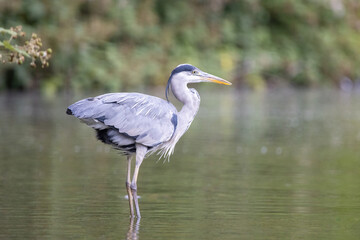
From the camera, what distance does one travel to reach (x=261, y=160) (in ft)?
41.7

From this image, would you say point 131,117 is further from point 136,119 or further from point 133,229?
point 133,229

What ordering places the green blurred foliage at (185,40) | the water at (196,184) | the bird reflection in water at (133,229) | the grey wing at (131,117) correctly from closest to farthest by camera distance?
the bird reflection in water at (133,229)
the water at (196,184)
the grey wing at (131,117)
the green blurred foliage at (185,40)

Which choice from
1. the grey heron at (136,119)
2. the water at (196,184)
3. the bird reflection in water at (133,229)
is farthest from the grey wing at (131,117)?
the bird reflection in water at (133,229)

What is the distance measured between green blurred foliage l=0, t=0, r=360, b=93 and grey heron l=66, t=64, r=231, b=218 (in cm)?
2212

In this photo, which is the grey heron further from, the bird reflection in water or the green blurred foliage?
the green blurred foliage

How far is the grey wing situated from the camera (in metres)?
7.95

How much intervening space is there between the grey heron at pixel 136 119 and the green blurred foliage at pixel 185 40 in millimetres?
22116

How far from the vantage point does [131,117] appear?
8078mm

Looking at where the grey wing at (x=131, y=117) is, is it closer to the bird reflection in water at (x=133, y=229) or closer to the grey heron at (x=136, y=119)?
the grey heron at (x=136, y=119)

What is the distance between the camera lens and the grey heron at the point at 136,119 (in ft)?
26.1

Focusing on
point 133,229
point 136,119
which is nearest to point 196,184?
point 136,119

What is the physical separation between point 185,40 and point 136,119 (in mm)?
30939

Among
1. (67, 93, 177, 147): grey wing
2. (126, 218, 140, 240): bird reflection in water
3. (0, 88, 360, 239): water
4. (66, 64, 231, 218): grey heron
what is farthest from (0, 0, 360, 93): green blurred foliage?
(126, 218, 140, 240): bird reflection in water

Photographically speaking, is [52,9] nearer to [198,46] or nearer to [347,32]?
[198,46]
